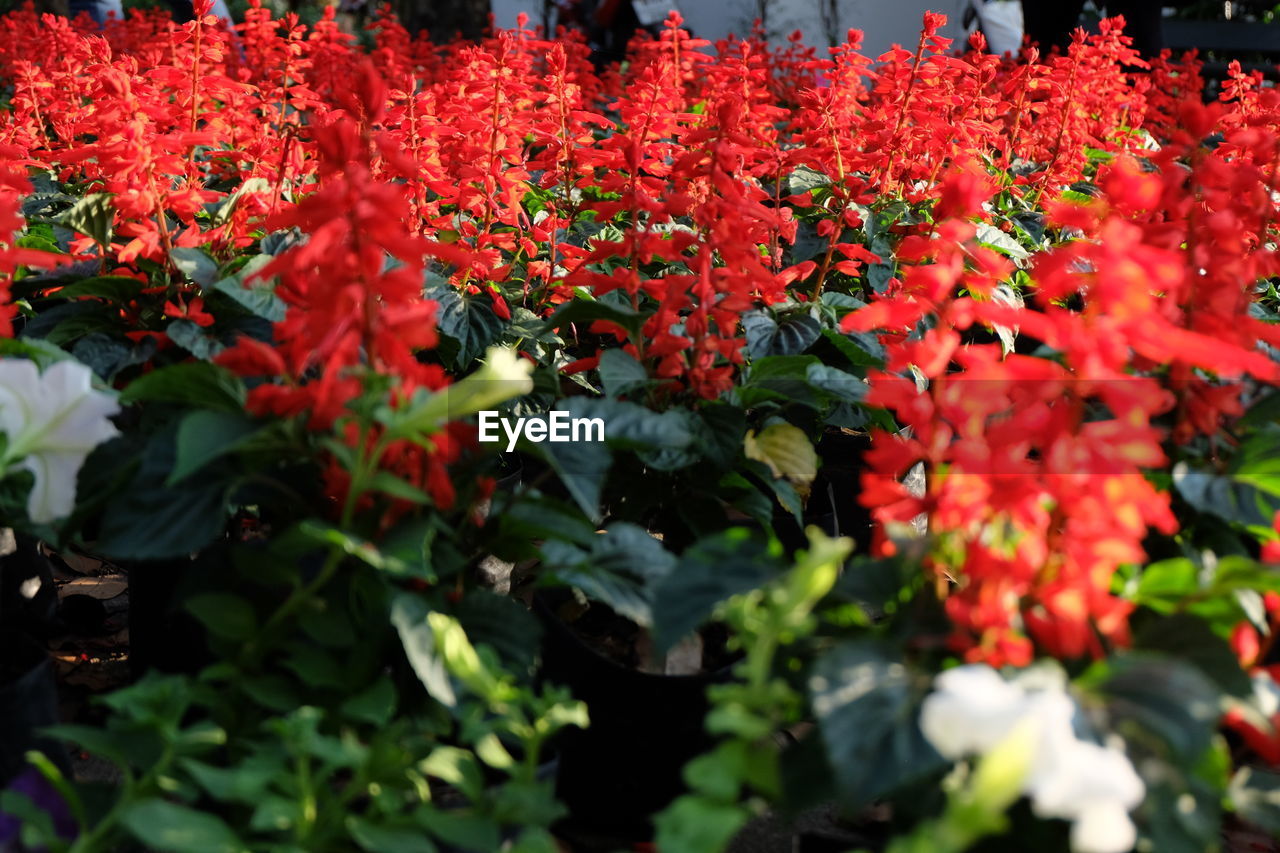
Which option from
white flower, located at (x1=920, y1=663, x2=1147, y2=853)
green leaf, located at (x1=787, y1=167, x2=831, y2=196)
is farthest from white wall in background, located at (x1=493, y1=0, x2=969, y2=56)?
white flower, located at (x1=920, y1=663, x2=1147, y2=853)

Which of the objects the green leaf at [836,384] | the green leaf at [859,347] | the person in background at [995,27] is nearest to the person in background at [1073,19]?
the person in background at [995,27]

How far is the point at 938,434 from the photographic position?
1.42m

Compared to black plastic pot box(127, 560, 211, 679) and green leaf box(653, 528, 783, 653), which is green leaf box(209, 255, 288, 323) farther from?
green leaf box(653, 528, 783, 653)

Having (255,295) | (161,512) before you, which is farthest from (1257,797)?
(255,295)

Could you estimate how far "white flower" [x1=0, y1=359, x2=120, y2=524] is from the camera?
5.15ft

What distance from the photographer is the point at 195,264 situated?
2.24 m

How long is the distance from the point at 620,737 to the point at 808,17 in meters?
11.7

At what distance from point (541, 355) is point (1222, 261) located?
1544 millimetres

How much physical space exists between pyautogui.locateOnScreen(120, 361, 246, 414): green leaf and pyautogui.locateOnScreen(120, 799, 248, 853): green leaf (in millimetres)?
544

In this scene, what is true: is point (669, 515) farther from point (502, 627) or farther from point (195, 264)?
point (195, 264)

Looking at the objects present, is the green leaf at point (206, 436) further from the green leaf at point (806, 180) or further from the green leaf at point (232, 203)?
the green leaf at point (806, 180)

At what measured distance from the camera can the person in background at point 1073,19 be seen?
626 cm

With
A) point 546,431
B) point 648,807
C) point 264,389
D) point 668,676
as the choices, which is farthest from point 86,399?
point 648,807

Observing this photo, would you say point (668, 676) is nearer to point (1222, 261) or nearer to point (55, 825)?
point (55, 825)
